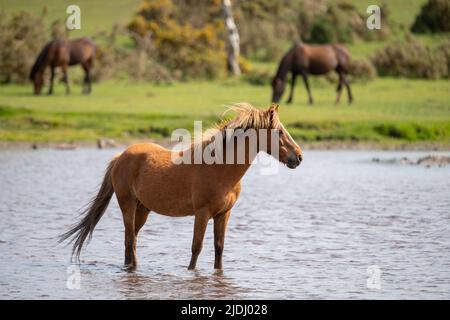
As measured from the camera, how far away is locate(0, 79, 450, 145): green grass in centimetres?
2041

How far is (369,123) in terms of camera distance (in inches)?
813

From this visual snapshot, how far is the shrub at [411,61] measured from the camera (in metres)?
28.4

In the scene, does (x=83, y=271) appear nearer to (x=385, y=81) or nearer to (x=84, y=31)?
(x=385, y=81)

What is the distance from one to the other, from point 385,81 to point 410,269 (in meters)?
19.1

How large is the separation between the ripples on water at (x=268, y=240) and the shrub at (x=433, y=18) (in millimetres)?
17244

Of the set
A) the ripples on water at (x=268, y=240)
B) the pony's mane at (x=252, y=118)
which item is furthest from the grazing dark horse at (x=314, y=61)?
the pony's mane at (x=252, y=118)

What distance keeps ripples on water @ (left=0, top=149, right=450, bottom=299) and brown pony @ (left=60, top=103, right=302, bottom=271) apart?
480 millimetres

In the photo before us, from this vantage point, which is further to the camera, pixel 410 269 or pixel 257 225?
pixel 257 225

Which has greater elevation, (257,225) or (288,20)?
(288,20)

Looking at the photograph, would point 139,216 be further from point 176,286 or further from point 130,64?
point 130,64
